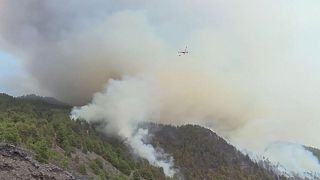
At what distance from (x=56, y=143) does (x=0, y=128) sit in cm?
5540

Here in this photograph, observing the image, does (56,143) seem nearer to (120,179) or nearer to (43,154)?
(120,179)

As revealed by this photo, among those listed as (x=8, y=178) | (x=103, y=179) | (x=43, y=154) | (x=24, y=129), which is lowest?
(x=8, y=178)

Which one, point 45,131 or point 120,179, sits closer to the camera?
point 120,179

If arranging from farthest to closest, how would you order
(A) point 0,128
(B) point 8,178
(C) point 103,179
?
1. (C) point 103,179
2. (A) point 0,128
3. (B) point 8,178

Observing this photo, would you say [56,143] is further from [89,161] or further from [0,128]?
[0,128]

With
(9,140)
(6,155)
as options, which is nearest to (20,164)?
(6,155)

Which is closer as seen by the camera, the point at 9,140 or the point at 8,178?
the point at 8,178

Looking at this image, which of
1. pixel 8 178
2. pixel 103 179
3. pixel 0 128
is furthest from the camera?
pixel 103 179

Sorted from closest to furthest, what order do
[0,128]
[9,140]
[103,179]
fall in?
[9,140] → [0,128] → [103,179]

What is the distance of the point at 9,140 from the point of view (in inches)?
5022

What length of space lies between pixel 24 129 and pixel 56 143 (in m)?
26.0

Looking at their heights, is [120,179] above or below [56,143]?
below

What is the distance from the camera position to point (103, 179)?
162m

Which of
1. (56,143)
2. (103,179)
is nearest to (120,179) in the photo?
(103,179)
